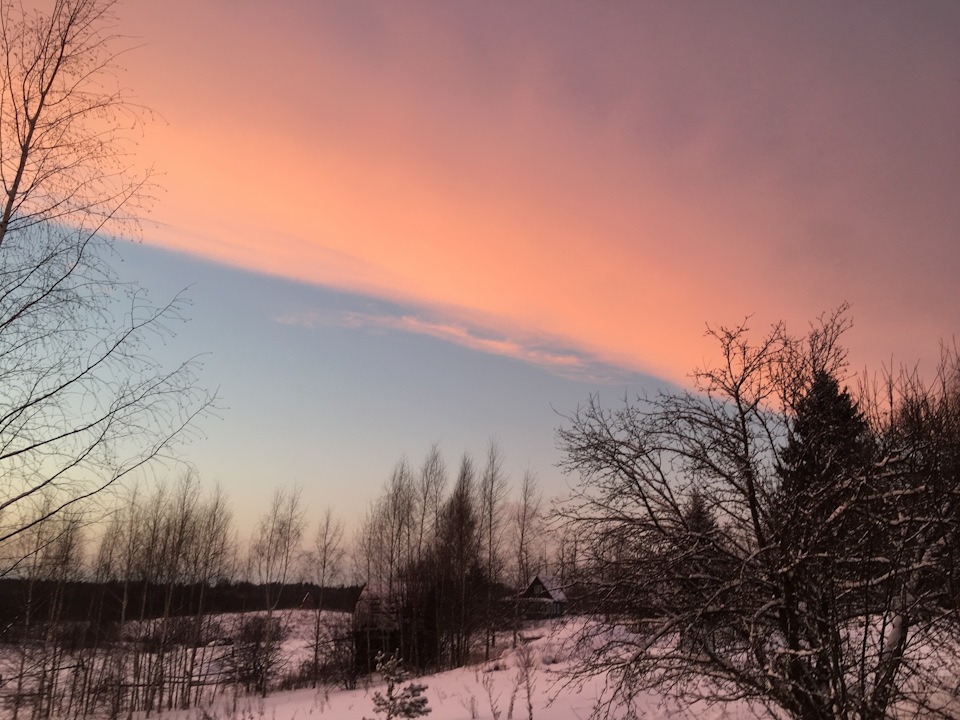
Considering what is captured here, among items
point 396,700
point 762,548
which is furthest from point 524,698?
point 762,548

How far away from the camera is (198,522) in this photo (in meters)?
38.7

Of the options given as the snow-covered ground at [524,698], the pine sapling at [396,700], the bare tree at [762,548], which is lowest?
the snow-covered ground at [524,698]

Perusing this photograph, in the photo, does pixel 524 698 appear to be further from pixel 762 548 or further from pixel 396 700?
pixel 762 548

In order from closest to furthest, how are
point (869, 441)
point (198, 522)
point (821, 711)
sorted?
point (821, 711) < point (869, 441) < point (198, 522)

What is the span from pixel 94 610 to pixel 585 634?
45.3 m

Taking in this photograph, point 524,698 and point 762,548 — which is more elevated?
point 762,548

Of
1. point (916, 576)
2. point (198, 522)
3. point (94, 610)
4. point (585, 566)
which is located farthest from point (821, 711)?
point (94, 610)

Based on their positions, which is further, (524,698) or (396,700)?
(524,698)

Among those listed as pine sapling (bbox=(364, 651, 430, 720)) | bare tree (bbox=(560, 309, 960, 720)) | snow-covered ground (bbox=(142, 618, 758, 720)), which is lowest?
snow-covered ground (bbox=(142, 618, 758, 720))

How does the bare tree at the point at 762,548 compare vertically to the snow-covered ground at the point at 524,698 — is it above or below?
above

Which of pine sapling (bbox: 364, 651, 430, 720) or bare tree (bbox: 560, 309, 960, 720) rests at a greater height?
bare tree (bbox: 560, 309, 960, 720)

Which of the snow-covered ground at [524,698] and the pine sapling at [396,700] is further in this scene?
the snow-covered ground at [524,698]

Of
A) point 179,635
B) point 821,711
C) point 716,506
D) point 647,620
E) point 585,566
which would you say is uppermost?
point 716,506

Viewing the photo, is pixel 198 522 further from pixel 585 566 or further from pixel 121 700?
pixel 585 566
